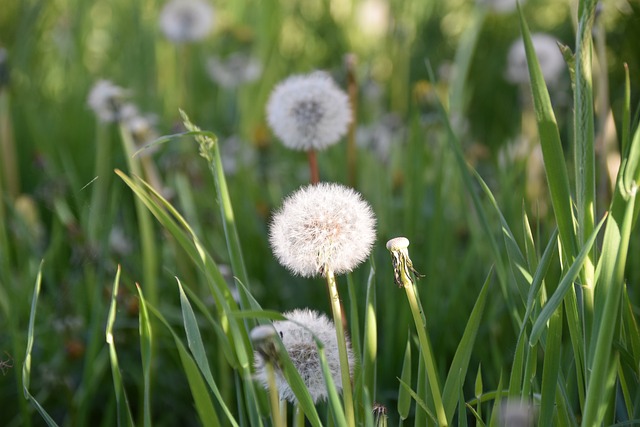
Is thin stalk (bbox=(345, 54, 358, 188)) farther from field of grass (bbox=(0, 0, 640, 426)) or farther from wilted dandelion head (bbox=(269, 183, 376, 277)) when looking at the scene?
wilted dandelion head (bbox=(269, 183, 376, 277))

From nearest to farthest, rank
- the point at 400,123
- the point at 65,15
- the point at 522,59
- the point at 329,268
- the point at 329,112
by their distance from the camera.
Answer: the point at 329,268
the point at 329,112
the point at 522,59
the point at 400,123
the point at 65,15

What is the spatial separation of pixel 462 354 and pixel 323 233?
189 mm

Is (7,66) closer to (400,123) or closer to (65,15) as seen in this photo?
(400,123)

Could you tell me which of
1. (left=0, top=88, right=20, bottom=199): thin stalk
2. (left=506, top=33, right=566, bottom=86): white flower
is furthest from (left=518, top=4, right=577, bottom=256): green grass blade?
(left=0, top=88, right=20, bottom=199): thin stalk

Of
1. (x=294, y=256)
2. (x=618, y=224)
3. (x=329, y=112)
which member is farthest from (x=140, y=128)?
(x=618, y=224)

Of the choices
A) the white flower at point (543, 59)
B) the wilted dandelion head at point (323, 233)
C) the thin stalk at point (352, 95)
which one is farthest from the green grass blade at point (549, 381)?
the white flower at point (543, 59)

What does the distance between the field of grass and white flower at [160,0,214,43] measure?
0.26 feet

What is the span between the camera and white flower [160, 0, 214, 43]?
2762 millimetres

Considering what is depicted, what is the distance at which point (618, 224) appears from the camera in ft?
2.75

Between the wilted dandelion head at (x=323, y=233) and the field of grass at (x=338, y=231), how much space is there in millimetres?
22

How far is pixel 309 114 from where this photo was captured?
1.23m

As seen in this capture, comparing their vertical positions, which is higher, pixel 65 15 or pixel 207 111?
pixel 65 15

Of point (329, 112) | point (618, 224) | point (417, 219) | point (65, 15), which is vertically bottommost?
point (417, 219)

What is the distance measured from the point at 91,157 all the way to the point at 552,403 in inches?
86.7
